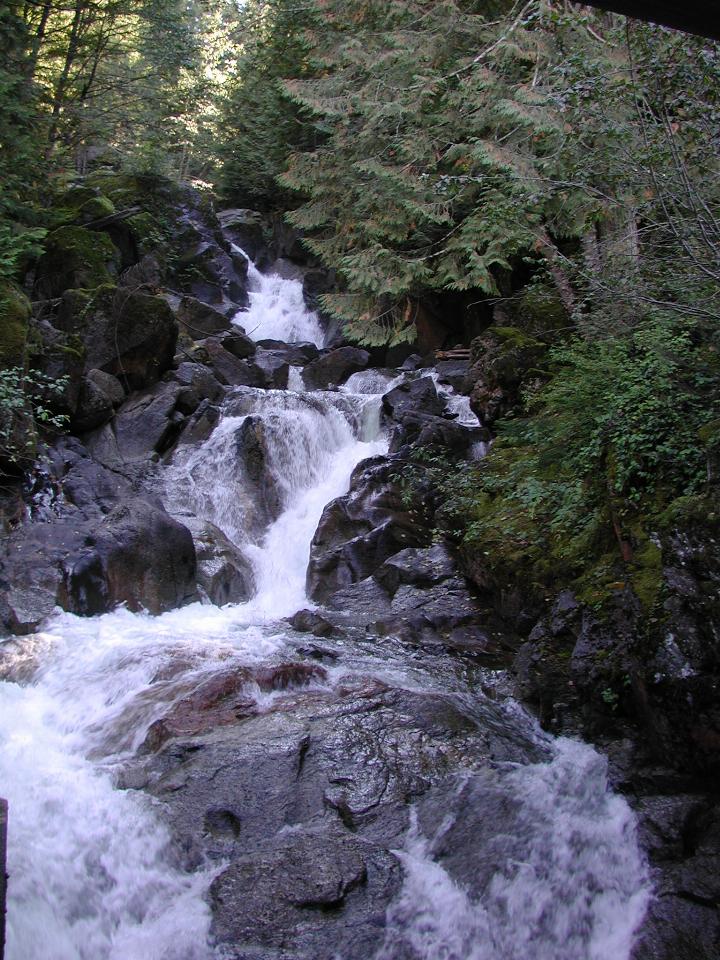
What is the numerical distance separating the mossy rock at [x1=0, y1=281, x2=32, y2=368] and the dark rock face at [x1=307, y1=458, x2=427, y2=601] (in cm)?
497

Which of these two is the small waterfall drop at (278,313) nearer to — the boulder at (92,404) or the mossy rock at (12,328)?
the boulder at (92,404)

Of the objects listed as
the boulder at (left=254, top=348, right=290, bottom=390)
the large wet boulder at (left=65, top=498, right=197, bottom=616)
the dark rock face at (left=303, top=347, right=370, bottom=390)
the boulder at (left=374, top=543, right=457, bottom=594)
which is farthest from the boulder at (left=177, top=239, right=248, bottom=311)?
the boulder at (left=374, top=543, right=457, bottom=594)

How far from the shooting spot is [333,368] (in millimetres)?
17297

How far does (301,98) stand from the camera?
1656 cm

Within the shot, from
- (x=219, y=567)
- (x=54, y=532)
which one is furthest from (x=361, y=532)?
(x=54, y=532)

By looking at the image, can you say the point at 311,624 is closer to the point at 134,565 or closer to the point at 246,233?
the point at 134,565

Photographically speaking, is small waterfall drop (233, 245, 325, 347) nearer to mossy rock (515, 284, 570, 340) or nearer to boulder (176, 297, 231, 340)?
boulder (176, 297, 231, 340)

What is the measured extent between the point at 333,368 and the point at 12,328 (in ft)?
26.6

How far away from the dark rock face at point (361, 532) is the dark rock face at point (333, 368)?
18.6 ft

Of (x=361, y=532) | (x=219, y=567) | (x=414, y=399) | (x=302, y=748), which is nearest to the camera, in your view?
(x=302, y=748)

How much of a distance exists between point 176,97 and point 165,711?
2024 cm

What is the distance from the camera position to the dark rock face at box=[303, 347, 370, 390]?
674 inches

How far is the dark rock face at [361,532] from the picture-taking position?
1034 centimetres

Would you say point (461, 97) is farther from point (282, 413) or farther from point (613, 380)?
point (613, 380)
